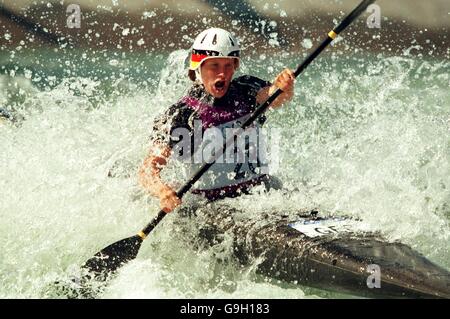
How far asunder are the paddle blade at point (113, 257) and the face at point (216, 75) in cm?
136

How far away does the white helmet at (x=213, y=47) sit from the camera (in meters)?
5.16

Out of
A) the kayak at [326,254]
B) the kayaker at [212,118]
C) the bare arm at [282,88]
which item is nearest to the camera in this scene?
the kayak at [326,254]

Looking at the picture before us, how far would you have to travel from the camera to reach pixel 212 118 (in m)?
5.20

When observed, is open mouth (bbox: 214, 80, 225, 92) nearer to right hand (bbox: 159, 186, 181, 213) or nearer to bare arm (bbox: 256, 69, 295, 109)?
bare arm (bbox: 256, 69, 295, 109)

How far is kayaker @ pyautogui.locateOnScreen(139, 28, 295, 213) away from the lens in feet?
16.7

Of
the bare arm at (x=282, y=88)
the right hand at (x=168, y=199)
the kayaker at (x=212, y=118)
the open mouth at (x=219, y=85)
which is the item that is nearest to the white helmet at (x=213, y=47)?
the kayaker at (x=212, y=118)

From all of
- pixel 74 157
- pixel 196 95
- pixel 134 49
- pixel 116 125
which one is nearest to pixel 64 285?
pixel 196 95

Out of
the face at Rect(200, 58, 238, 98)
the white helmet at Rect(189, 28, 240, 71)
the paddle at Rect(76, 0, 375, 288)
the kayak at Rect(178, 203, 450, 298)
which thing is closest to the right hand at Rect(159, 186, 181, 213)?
the paddle at Rect(76, 0, 375, 288)

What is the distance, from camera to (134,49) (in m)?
24.1

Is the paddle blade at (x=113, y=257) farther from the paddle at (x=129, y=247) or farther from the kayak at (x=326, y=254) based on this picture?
the kayak at (x=326, y=254)

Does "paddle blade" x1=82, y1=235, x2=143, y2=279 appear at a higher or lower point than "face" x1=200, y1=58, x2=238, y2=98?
lower

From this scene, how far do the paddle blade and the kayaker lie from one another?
47 cm

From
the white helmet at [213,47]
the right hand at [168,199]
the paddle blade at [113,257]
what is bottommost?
the paddle blade at [113,257]
